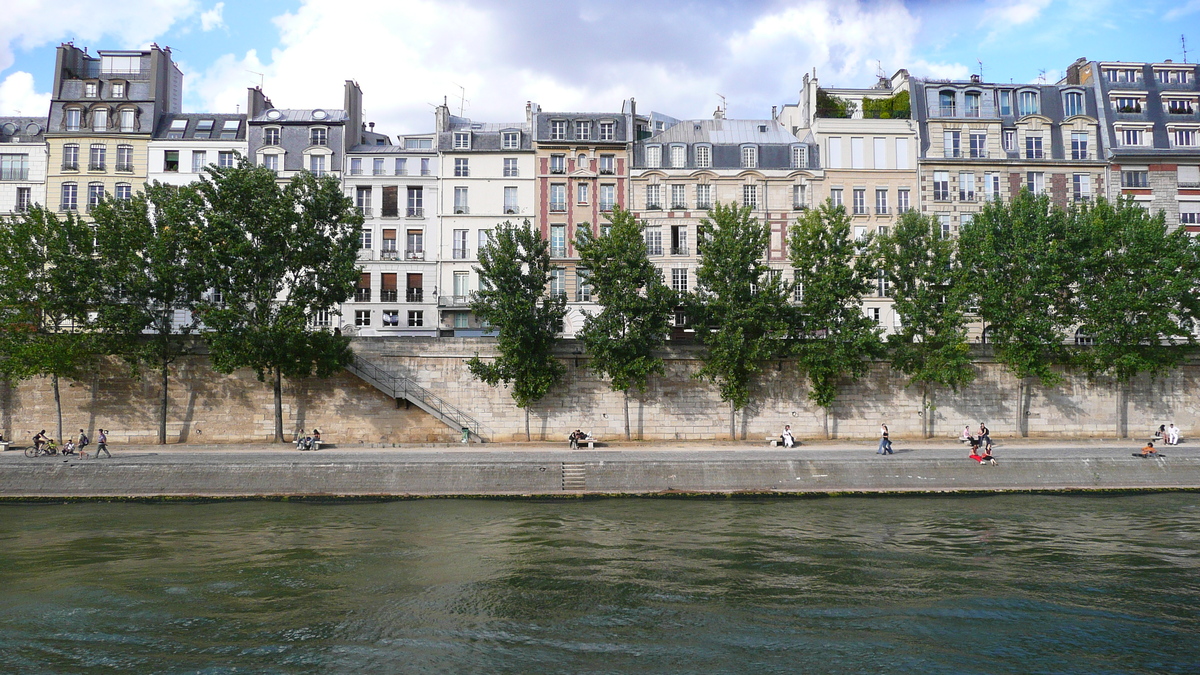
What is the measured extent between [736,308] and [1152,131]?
1357 inches

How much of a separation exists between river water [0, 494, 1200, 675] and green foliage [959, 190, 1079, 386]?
1281 cm

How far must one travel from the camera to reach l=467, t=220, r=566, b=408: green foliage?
37.5 m

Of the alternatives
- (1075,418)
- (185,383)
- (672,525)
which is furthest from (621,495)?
(1075,418)

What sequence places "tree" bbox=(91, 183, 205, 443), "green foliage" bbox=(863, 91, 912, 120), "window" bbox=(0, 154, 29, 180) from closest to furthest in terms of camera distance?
"tree" bbox=(91, 183, 205, 443)
"window" bbox=(0, 154, 29, 180)
"green foliage" bbox=(863, 91, 912, 120)

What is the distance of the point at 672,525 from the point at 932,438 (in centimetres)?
2150

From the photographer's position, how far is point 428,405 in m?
39.8

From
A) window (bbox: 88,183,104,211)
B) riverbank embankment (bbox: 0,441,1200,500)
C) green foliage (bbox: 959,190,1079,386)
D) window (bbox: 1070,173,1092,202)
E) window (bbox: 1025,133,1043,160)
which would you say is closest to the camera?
riverbank embankment (bbox: 0,441,1200,500)

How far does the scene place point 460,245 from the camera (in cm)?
5022

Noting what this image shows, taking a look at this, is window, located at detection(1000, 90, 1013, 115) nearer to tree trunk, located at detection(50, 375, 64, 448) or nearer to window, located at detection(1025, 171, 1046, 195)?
window, located at detection(1025, 171, 1046, 195)

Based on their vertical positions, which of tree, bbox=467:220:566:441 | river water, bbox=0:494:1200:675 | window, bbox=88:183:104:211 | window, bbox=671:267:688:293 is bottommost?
river water, bbox=0:494:1200:675

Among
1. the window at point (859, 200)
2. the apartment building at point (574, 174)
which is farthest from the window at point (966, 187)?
the apartment building at point (574, 174)

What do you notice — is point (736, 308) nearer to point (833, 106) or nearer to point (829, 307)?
point (829, 307)

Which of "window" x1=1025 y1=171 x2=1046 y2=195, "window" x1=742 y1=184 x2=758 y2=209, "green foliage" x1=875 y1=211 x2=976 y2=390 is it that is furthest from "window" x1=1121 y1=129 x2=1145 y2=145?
"window" x1=742 y1=184 x2=758 y2=209

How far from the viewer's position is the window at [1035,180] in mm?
50250
